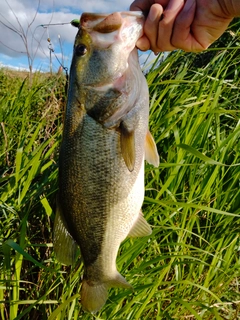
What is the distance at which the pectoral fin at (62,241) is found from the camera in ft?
6.31

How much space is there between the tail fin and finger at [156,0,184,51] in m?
1.01

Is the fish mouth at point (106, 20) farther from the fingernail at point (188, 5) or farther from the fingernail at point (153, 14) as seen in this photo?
the fingernail at point (188, 5)

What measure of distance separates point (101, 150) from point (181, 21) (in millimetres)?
642

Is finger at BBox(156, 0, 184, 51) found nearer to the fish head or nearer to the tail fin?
the fish head

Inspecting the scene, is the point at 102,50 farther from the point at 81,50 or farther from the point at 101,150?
the point at 101,150

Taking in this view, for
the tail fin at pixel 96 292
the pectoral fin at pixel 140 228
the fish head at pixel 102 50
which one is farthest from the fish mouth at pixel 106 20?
the tail fin at pixel 96 292

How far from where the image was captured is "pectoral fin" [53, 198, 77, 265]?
192 cm

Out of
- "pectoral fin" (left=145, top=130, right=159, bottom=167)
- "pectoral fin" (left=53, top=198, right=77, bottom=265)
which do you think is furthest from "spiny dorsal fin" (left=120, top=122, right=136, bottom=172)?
"pectoral fin" (left=53, top=198, right=77, bottom=265)

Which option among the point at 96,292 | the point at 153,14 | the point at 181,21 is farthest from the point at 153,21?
the point at 96,292

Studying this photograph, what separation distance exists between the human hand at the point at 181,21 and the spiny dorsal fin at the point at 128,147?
396 mm

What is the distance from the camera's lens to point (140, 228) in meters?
2.02

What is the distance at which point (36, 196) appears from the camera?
254cm

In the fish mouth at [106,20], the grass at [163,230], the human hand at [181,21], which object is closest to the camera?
the fish mouth at [106,20]

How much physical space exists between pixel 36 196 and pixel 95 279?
0.70m
